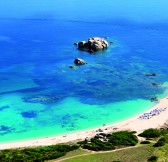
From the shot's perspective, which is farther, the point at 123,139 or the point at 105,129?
the point at 105,129

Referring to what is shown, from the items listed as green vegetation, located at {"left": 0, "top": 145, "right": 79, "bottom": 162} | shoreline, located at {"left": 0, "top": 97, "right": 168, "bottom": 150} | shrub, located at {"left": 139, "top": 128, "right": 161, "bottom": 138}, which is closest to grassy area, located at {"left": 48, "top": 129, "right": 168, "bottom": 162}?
shrub, located at {"left": 139, "top": 128, "right": 161, "bottom": 138}

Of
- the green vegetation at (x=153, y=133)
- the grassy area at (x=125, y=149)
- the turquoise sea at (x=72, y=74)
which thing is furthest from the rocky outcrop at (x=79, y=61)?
the grassy area at (x=125, y=149)

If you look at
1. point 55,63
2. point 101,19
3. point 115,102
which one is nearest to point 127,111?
point 115,102

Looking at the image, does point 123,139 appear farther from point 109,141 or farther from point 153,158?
point 153,158

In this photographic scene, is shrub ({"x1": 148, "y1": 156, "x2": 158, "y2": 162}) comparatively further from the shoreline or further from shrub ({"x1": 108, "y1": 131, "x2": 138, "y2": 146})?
the shoreline

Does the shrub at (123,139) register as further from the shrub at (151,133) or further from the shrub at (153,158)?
the shrub at (153,158)

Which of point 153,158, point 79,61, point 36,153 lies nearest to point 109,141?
point 153,158

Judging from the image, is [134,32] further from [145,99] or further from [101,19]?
[145,99]
